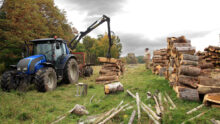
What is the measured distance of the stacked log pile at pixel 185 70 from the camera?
4.79 meters

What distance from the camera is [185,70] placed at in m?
5.41

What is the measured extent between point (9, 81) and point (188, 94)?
6.97m

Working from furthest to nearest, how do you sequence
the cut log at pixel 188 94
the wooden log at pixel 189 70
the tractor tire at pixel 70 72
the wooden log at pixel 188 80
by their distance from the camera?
the tractor tire at pixel 70 72
the wooden log at pixel 189 70
the wooden log at pixel 188 80
the cut log at pixel 188 94

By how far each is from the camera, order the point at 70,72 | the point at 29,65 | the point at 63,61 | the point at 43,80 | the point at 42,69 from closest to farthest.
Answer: the point at 43,80, the point at 29,65, the point at 42,69, the point at 63,61, the point at 70,72

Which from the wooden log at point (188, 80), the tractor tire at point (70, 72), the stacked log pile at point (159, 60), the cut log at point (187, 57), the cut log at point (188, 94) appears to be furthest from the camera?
Answer: the stacked log pile at point (159, 60)

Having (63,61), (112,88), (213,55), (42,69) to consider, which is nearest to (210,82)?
(112,88)

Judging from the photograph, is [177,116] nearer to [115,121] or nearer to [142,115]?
[142,115]

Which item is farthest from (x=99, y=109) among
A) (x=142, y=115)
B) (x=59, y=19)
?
(x=59, y=19)

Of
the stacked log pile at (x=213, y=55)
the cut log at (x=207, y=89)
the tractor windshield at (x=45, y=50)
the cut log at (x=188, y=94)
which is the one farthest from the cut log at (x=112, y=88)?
the stacked log pile at (x=213, y=55)

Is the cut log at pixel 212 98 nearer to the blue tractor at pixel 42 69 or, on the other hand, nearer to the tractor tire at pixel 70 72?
the blue tractor at pixel 42 69

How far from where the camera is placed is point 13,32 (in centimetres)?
941

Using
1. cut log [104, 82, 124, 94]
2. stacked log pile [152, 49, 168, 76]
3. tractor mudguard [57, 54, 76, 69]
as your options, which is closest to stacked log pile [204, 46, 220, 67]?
stacked log pile [152, 49, 168, 76]

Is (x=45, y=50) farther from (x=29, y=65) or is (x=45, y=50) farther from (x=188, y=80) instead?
(x=188, y=80)

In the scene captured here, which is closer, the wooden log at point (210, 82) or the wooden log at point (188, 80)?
the wooden log at point (210, 82)
